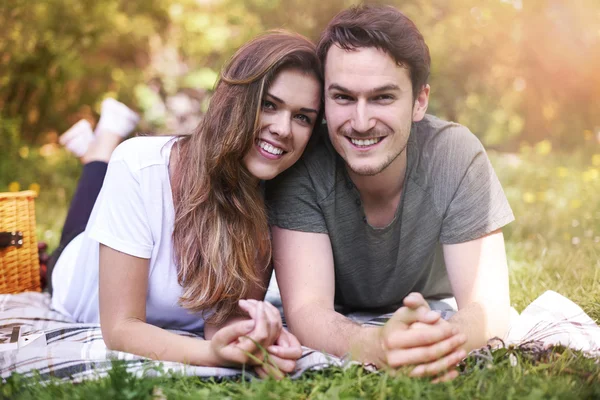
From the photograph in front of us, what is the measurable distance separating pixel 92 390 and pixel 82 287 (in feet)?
4.28

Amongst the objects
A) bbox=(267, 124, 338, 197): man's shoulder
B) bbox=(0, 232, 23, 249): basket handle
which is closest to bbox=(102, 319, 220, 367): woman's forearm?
bbox=(267, 124, 338, 197): man's shoulder

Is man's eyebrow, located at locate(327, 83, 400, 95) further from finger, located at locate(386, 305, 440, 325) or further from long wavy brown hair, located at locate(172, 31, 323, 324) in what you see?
finger, located at locate(386, 305, 440, 325)

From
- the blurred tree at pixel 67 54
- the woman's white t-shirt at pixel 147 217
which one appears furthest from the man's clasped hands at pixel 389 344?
the blurred tree at pixel 67 54

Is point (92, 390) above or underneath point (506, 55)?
underneath

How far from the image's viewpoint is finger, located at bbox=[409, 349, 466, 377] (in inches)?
83.2

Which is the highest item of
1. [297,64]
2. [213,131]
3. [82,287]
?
[297,64]

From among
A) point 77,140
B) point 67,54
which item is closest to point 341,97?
point 77,140

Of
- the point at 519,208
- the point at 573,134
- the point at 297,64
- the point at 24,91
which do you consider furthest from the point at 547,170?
the point at 24,91

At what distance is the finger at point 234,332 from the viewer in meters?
2.16

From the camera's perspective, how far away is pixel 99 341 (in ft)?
8.71

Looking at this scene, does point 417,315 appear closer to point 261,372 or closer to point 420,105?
point 261,372

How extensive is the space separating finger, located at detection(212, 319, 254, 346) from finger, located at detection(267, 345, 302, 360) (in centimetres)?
13

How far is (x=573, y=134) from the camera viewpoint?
A: 7656mm

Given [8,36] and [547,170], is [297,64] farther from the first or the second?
[8,36]
